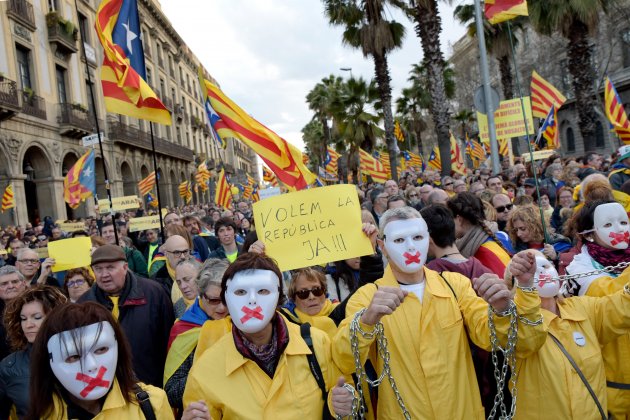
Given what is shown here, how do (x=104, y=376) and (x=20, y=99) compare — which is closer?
(x=104, y=376)

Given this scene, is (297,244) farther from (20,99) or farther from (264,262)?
(20,99)

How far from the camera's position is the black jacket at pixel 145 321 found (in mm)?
3338

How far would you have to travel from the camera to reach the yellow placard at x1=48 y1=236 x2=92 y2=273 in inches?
178

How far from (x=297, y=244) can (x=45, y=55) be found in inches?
901

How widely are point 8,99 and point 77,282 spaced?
16.7 metres

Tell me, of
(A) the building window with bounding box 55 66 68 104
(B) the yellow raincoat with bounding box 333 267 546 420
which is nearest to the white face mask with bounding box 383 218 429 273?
(B) the yellow raincoat with bounding box 333 267 546 420

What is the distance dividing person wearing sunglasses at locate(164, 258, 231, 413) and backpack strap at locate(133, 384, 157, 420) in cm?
62

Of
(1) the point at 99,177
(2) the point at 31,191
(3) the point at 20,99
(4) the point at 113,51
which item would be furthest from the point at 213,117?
(1) the point at 99,177

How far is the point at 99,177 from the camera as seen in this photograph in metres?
27.3

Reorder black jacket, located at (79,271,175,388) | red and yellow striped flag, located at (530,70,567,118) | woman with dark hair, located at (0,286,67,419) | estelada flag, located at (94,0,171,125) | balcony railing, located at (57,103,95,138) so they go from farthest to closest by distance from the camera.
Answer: balcony railing, located at (57,103,95,138) < red and yellow striped flag, located at (530,70,567,118) < estelada flag, located at (94,0,171,125) < black jacket, located at (79,271,175,388) < woman with dark hair, located at (0,286,67,419)

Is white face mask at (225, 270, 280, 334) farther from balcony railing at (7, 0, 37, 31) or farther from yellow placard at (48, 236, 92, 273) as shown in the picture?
balcony railing at (7, 0, 37, 31)

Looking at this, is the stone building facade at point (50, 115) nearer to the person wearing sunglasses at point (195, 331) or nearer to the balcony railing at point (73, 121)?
the balcony railing at point (73, 121)

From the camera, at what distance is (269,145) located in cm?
422

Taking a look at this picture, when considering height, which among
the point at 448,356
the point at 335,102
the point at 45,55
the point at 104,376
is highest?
the point at 45,55
